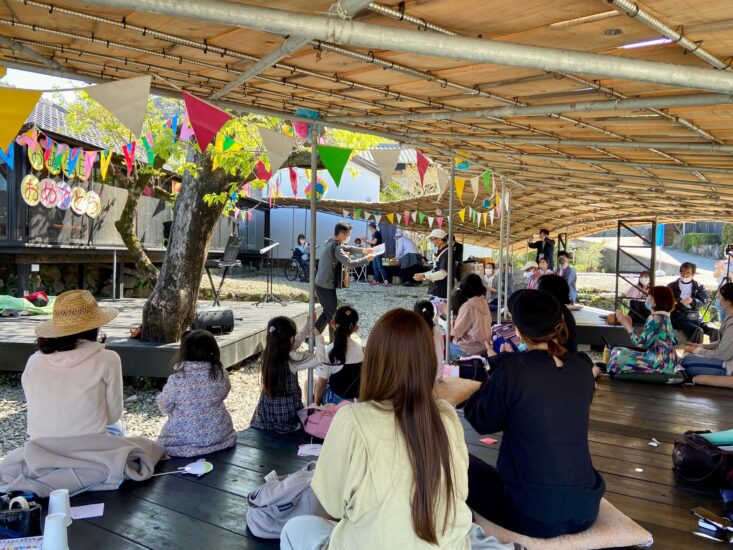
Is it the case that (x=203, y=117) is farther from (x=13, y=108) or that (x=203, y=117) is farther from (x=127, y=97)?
(x=13, y=108)

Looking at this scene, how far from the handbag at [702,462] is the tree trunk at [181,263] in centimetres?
596

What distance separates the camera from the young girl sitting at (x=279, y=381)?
4.00 meters

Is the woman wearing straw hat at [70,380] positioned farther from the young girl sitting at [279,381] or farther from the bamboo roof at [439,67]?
the bamboo roof at [439,67]

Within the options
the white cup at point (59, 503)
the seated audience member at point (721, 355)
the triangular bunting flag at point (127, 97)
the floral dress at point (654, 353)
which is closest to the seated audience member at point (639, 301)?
the seated audience member at point (721, 355)

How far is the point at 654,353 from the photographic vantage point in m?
5.86

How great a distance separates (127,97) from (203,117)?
1.66 ft

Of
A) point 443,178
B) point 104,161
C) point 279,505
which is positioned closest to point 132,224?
point 104,161

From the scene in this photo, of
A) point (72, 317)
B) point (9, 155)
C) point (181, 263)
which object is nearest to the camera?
point (72, 317)

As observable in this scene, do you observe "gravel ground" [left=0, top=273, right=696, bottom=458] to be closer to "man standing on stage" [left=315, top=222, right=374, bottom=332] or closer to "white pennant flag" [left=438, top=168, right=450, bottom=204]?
"man standing on stage" [left=315, top=222, right=374, bottom=332]

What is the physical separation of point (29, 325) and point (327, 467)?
835 centimetres

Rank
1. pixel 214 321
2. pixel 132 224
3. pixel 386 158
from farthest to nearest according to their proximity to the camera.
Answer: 1. pixel 132 224
2. pixel 214 321
3. pixel 386 158

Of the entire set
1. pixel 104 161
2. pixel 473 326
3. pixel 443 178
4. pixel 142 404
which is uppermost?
pixel 104 161

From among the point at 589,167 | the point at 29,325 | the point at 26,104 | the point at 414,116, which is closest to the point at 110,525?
the point at 26,104

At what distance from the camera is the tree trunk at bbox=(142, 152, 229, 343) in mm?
7434
